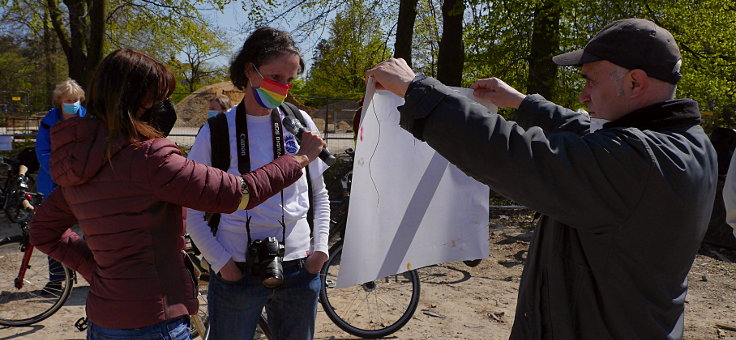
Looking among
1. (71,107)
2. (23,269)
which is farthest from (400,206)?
(23,269)

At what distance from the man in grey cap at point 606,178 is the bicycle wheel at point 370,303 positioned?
329cm

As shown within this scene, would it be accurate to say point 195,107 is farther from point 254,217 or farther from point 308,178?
point 254,217

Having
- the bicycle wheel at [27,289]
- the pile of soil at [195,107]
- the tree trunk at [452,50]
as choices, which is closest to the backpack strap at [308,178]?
the bicycle wheel at [27,289]

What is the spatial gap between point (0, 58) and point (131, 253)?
108 ft

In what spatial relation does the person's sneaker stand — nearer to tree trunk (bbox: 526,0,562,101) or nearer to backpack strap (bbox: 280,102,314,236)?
backpack strap (bbox: 280,102,314,236)

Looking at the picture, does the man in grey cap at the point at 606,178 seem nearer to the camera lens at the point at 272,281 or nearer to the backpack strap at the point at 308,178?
the camera lens at the point at 272,281

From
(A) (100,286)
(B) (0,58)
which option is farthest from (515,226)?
(B) (0,58)

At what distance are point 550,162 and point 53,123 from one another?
17.0ft

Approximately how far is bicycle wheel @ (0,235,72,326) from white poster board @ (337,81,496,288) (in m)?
3.96

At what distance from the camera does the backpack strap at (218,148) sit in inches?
99.0

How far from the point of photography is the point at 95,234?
1.96m

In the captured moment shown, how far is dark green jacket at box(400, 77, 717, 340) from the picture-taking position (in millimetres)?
1326

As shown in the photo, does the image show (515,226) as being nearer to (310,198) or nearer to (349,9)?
(310,198)

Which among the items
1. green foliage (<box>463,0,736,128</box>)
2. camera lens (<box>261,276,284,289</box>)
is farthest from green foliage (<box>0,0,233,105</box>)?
camera lens (<box>261,276,284,289</box>)
